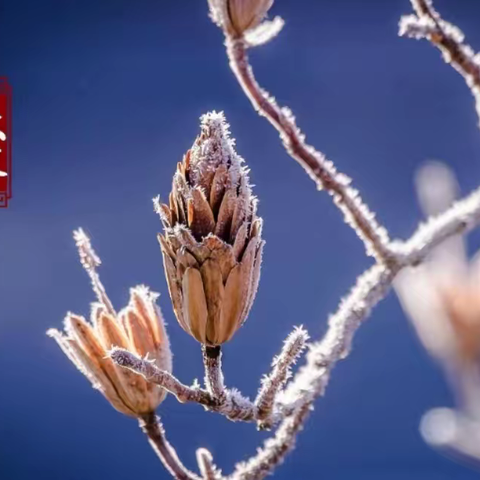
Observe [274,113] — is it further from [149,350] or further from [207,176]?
[149,350]

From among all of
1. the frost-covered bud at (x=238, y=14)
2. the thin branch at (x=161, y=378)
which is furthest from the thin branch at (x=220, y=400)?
the frost-covered bud at (x=238, y=14)

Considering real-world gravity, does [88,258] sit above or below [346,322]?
above

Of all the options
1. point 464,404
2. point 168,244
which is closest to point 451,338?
point 464,404

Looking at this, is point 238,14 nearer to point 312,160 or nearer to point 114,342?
point 312,160

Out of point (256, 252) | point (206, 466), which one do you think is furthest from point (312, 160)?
point (206, 466)

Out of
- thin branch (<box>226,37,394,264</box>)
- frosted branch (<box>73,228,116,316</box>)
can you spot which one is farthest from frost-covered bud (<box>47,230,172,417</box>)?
thin branch (<box>226,37,394,264</box>)

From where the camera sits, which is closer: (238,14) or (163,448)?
(238,14)
